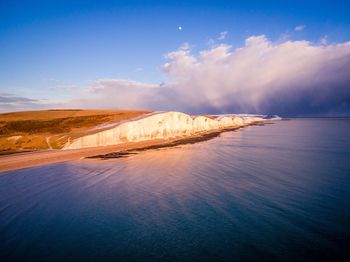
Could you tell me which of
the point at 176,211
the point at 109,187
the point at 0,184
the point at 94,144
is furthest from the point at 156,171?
the point at 94,144

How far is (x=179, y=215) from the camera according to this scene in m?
10.7

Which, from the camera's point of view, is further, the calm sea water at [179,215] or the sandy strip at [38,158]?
the sandy strip at [38,158]

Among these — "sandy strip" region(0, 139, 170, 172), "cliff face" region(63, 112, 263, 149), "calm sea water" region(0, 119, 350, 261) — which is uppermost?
"cliff face" region(63, 112, 263, 149)

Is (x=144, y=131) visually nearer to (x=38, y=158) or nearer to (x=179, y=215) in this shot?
(x=38, y=158)

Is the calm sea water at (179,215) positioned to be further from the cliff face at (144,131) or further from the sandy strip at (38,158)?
the cliff face at (144,131)

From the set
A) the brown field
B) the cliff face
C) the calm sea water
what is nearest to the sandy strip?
the cliff face

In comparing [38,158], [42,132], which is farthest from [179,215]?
[42,132]

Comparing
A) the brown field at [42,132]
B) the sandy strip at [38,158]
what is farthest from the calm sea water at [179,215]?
the brown field at [42,132]

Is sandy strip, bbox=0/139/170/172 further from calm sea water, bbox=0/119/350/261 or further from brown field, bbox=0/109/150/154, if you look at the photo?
brown field, bbox=0/109/150/154

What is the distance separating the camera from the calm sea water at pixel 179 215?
25.9 ft

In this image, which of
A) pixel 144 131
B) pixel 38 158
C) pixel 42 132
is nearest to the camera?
pixel 38 158

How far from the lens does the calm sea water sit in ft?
25.9

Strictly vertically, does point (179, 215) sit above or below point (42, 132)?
below

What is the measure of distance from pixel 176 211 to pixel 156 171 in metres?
8.72
